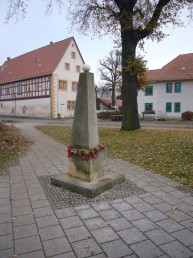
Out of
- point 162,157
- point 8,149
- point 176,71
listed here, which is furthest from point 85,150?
point 176,71

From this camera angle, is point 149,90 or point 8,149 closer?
point 8,149

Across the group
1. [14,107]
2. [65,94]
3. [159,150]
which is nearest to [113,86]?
[65,94]

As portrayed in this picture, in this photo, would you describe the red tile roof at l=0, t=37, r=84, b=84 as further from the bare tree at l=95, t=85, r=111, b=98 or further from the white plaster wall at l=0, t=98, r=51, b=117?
the bare tree at l=95, t=85, r=111, b=98

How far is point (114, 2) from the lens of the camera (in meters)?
15.1

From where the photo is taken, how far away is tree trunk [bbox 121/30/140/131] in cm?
1412

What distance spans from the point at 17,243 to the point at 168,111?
35.9 m

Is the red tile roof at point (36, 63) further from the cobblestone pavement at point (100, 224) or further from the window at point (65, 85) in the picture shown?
the cobblestone pavement at point (100, 224)

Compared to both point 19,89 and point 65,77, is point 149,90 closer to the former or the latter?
point 65,77

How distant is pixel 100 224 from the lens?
3.37 metres

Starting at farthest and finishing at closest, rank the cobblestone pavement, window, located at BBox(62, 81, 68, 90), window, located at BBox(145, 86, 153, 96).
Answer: window, located at BBox(62, 81, 68, 90), window, located at BBox(145, 86, 153, 96), the cobblestone pavement

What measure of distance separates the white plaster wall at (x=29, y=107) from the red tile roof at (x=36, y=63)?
427 cm

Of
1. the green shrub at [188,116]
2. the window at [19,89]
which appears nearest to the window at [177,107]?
the green shrub at [188,116]

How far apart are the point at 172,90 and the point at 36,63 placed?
24446 millimetres

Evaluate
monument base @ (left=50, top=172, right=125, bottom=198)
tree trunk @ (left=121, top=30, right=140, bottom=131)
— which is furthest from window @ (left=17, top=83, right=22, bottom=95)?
monument base @ (left=50, top=172, right=125, bottom=198)
